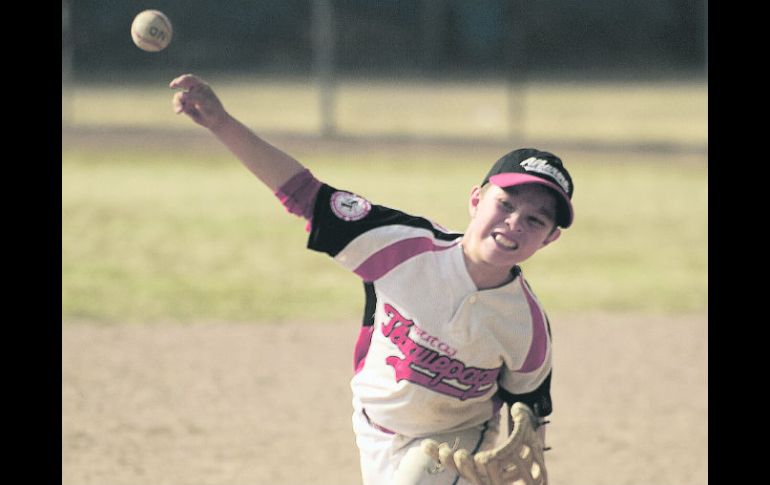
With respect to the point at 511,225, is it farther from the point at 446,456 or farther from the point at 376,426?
the point at 376,426

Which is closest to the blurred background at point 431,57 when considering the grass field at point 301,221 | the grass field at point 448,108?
the grass field at point 448,108

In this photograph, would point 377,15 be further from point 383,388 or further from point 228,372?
point 383,388

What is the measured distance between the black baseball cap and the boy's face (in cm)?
3

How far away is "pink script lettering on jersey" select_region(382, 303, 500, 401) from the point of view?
3.36m

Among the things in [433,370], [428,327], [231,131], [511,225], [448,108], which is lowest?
[448,108]

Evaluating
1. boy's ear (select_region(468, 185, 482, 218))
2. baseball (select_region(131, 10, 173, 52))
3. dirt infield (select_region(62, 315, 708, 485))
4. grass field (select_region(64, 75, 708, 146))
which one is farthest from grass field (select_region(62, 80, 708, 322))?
boy's ear (select_region(468, 185, 482, 218))

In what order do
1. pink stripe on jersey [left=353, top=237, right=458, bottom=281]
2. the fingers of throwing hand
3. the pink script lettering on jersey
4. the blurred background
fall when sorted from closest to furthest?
the fingers of throwing hand < the pink script lettering on jersey < pink stripe on jersey [left=353, top=237, right=458, bottom=281] < the blurred background

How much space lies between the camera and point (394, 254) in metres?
3.46

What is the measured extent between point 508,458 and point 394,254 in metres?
0.71

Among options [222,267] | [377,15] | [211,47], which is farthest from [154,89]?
[222,267]

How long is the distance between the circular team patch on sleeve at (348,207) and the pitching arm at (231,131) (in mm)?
149

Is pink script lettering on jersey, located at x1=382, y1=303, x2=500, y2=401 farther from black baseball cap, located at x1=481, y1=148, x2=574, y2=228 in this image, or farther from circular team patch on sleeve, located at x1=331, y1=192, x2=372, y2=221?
black baseball cap, located at x1=481, y1=148, x2=574, y2=228

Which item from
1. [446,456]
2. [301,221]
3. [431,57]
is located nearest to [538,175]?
[446,456]
